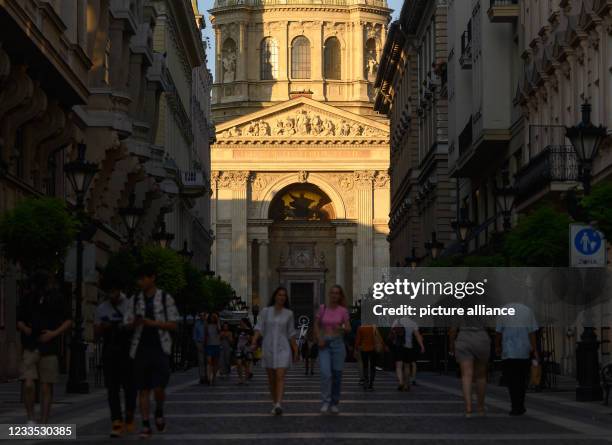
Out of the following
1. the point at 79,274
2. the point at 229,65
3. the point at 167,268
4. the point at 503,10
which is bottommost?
the point at 79,274

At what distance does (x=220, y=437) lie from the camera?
59.7 feet

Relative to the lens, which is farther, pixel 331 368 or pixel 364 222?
pixel 364 222

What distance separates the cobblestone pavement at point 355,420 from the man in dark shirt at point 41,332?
2.35 ft

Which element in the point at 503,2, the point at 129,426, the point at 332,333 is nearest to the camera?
the point at 129,426

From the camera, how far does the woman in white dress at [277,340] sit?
2283 cm

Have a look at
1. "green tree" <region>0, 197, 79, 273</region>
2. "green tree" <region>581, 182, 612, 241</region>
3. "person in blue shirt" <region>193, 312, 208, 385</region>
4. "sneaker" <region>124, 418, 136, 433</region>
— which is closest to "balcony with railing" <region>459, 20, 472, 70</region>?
"person in blue shirt" <region>193, 312, 208, 385</region>

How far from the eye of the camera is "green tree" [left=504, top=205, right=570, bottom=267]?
3194 cm

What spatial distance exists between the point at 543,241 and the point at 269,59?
412 ft

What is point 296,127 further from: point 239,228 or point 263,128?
point 239,228

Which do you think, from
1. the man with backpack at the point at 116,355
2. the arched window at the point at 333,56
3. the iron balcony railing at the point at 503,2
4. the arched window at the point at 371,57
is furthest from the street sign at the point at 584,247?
the arched window at the point at 333,56

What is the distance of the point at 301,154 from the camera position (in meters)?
138

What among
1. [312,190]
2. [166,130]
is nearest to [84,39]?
[166,130]

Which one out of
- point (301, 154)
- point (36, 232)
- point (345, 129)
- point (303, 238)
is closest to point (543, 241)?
point (36, 232)

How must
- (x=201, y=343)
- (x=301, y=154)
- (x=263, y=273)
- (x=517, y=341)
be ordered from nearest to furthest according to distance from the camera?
(x=517, y=341) < (x=201, y=343) < (x=301, y=154) < (x=263, y=273)
